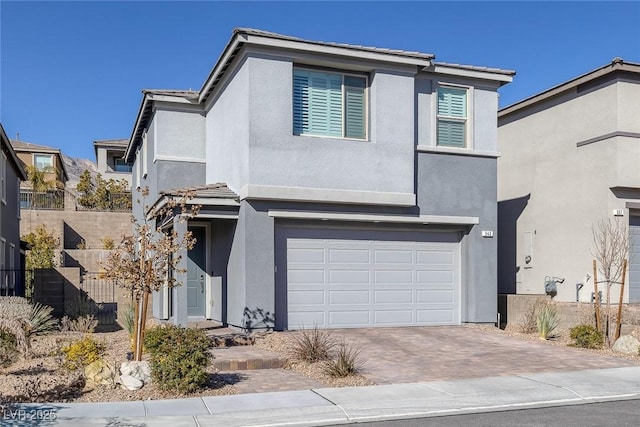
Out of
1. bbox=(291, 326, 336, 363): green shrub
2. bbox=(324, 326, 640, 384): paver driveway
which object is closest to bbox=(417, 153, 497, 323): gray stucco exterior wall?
bbox=(324, 326, 640, 384): paver driveway

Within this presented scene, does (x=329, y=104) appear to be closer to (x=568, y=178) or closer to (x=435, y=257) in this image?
(x=435, y=257)

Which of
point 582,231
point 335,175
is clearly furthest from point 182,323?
point 582,231

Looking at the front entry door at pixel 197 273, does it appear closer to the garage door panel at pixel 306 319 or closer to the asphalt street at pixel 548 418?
the garage door panel at pixel 306 319

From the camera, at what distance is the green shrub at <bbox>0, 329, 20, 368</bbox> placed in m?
10.8

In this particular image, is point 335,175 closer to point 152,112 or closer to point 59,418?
point 152,112

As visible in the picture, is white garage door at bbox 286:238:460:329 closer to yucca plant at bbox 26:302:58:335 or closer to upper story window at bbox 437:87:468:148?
upper story window at bbox 437:87:468:148

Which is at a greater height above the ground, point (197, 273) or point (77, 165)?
point (77, 165)

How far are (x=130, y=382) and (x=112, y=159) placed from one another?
128 ft

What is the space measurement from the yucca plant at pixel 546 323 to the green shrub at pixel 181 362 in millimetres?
8763

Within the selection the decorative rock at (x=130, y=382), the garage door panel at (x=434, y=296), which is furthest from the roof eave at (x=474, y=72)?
the decorative rock at (x=130, y=382)

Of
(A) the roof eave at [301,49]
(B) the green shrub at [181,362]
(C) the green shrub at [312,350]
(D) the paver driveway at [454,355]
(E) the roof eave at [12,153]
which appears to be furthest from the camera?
(E) the roof eave at [12,153]

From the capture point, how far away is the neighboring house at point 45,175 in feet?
104

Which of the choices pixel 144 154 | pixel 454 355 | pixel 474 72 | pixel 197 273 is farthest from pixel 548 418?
pixel 144 154

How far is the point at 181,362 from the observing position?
30.9 feet
